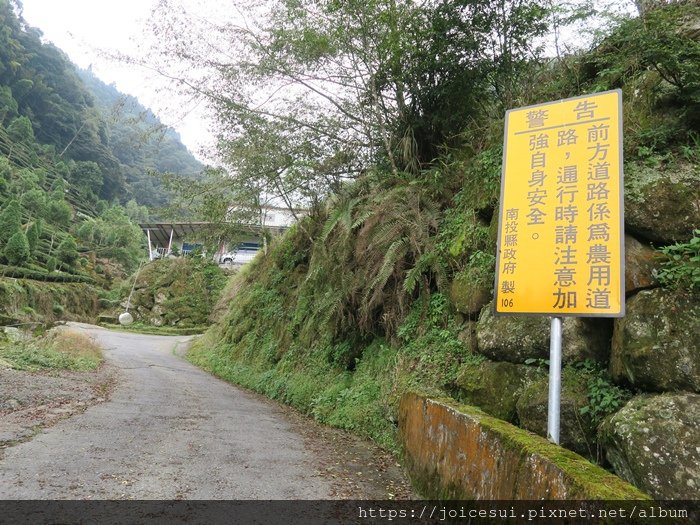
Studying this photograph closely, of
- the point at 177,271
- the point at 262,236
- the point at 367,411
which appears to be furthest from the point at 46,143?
the point at 367,411

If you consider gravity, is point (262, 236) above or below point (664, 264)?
above

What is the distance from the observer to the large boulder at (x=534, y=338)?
427 cm

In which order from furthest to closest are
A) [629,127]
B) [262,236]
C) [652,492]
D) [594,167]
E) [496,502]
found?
1. [262,236]
2. [629,127]
3. [594,167]
4. [496,502]
5. [652,492]

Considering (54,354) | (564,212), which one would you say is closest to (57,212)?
(54,354)

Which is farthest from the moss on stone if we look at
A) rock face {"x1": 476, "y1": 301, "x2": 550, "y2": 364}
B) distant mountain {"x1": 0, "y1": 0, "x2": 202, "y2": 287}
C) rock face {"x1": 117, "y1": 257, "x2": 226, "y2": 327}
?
distant mountain {"x1": 0, "y1": 0, "x2": 202, "y2": 287}

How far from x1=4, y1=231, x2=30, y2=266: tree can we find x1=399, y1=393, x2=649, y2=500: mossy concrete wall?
43.7 metres

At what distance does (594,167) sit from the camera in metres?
3.66

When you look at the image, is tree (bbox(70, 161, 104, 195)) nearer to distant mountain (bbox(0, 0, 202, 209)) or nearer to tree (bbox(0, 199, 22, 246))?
distant mountain (bbox(0, 0, 202, 209))

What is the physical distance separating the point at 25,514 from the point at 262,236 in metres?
13.6

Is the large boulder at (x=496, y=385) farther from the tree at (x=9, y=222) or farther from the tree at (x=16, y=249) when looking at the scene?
the tree at (x=9, y=222)

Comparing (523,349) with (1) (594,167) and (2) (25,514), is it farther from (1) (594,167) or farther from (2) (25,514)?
(2) (25,514)

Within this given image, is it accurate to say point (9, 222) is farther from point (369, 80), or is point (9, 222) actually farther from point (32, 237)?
point (369, 80)

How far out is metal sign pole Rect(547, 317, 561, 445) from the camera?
11.2 ft

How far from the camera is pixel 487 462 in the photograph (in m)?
3.42
